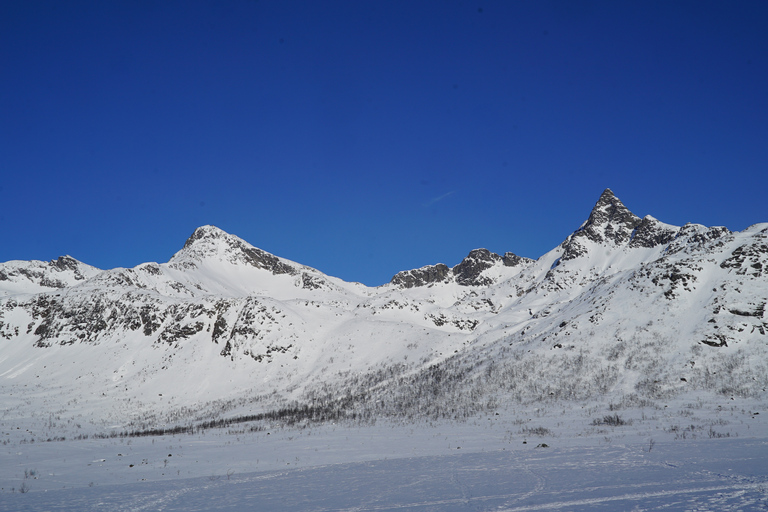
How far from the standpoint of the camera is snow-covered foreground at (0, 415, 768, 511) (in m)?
8.66

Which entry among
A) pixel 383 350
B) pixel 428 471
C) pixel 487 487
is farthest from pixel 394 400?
pixel 487 487

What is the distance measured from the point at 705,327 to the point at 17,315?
10191cm

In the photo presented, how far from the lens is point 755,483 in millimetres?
8625

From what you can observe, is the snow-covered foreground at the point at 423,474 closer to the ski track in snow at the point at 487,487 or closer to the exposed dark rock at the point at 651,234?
the ski track in snow at the point at 487,487

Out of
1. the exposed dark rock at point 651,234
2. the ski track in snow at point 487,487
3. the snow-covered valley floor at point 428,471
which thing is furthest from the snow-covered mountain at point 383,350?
the exposed dark rock at point 651,234

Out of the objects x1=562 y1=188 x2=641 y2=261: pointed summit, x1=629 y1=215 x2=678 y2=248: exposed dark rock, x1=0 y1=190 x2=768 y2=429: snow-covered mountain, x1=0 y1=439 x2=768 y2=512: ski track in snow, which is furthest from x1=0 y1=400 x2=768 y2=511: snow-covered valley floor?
x1=562 y1=188 x2=641 y2=261: pointed summit

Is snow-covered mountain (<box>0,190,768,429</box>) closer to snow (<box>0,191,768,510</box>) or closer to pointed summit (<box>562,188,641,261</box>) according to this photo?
snow (<box>0,191,768,510</box>)

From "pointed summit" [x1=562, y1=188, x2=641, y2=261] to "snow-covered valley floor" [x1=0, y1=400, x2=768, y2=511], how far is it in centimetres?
14847

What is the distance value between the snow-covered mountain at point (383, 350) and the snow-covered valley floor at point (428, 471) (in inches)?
484

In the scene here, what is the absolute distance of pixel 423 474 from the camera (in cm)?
1205

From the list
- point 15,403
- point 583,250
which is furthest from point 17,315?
point 583,250

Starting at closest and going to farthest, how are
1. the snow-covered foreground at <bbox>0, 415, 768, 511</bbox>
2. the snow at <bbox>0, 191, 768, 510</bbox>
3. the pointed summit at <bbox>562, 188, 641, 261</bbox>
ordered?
the snow-covered foreground at <bbox>0, 415, 768, 511</bbox>
the snow at <bbox>0, 191, 768, 510</bbox>
the pointed summit at <bbox>562, 188, 641, 261</bbox>

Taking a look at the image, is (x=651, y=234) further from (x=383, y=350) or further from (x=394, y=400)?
(x=394, y=400)

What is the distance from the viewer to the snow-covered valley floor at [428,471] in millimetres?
8750
